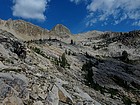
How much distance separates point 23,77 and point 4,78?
2.96 metres

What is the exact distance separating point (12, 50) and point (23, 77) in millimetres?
15659

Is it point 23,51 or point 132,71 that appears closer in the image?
point 23,51

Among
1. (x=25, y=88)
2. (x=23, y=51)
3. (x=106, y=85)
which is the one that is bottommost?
(x=106, y=85)

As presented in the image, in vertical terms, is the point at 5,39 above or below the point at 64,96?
above

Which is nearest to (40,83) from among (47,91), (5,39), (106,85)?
(47,91)

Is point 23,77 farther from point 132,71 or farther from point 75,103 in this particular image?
point 132,71

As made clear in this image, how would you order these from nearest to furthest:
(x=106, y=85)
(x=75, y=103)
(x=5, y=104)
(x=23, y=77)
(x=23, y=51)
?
(x=5, y=104), (x=23, y=77), (x=75, y=103), (x=23, y=51), (x=106, y=85)

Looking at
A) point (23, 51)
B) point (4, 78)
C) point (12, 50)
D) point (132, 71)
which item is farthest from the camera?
point (132, 71)

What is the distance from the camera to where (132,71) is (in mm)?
85250

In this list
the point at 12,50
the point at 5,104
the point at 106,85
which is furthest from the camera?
the point at 106,85

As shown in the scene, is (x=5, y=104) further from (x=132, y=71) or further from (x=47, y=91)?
(x=132, y=71)

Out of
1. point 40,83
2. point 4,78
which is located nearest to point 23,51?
point 40,83

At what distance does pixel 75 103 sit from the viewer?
105ft

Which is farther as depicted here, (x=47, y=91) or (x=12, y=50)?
(x=12, y=50)
